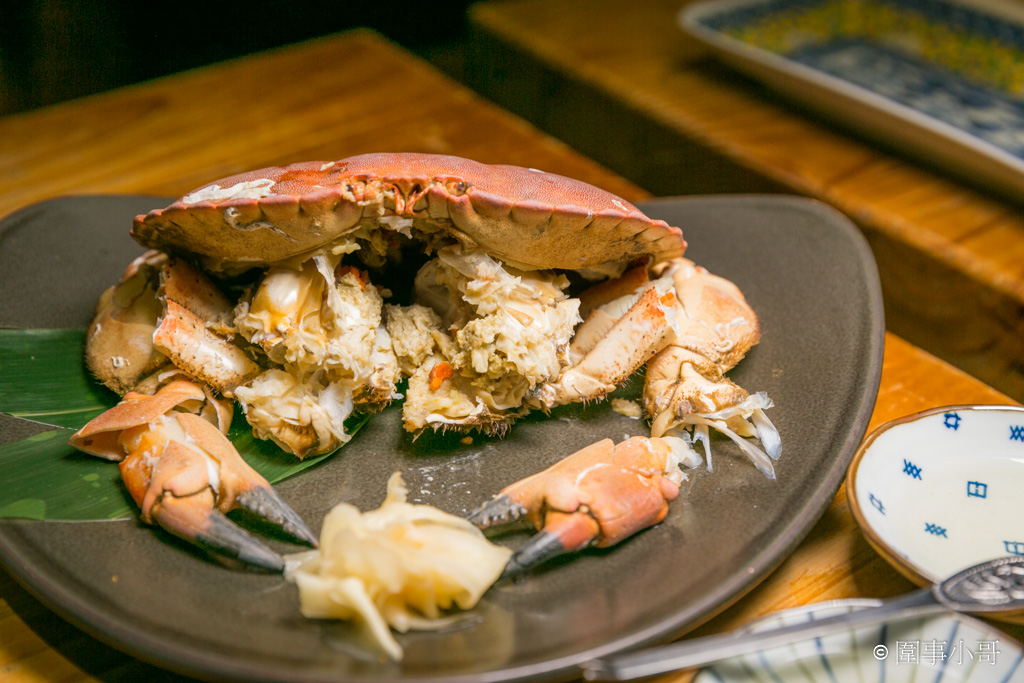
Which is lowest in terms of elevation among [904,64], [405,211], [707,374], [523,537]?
[523,537]

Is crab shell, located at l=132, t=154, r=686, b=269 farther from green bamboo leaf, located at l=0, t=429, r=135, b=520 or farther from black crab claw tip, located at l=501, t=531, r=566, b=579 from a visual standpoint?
black crab claw tip, located at l=501, t=531, r=566, b=579

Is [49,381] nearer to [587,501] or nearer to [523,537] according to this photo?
[523,537]

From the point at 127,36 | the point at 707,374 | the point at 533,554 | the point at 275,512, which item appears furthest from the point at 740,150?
the point at 127,36

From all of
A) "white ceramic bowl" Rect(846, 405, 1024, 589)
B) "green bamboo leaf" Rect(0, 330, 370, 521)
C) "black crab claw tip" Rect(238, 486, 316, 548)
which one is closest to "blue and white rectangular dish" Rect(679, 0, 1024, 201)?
"white ceramic bowl" Rect(846, 405, 1024, 589)

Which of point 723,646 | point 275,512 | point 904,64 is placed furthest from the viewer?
point 904,64

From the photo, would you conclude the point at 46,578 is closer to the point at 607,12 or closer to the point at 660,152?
the point at 660,152

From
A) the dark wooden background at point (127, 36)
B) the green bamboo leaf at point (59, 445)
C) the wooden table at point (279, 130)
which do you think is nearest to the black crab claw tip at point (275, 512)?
the green bamboo leaf at point (59, 445)

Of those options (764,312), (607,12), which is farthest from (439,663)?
(607,12)
